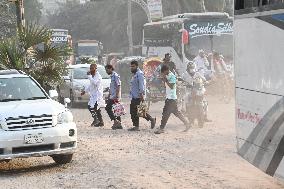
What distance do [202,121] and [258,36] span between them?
9146 mm

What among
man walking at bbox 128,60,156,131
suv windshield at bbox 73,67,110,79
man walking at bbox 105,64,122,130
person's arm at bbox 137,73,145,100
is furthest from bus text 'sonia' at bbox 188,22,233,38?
person's arm at bbox 137,73,145,100

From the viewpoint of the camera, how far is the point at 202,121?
16.3 metres

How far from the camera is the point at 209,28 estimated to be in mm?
27109

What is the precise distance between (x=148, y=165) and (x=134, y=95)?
558 centimetres

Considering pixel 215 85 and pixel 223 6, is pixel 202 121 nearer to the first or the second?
pixel 215 85

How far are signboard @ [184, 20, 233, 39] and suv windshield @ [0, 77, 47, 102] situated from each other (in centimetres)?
1570

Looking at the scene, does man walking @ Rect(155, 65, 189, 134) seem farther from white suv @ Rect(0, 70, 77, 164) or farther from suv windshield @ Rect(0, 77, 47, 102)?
white suv @ Rect(0, 70, 77, 164)

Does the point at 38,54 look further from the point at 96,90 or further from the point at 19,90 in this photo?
the point at 19,90

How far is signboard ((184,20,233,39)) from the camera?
27.0 metres

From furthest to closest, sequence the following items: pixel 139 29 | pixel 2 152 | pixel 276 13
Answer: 1. pixel 139 29
2. pixel 2 152
3. pixel 276 13

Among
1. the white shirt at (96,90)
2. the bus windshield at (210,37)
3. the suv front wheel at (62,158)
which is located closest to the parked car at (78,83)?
the bus windshield at (210,37)

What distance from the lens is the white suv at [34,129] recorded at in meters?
10.4

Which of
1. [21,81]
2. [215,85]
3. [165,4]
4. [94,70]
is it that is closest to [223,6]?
[165,4]

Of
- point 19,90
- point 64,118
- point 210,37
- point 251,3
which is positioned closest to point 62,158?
point 64,118
